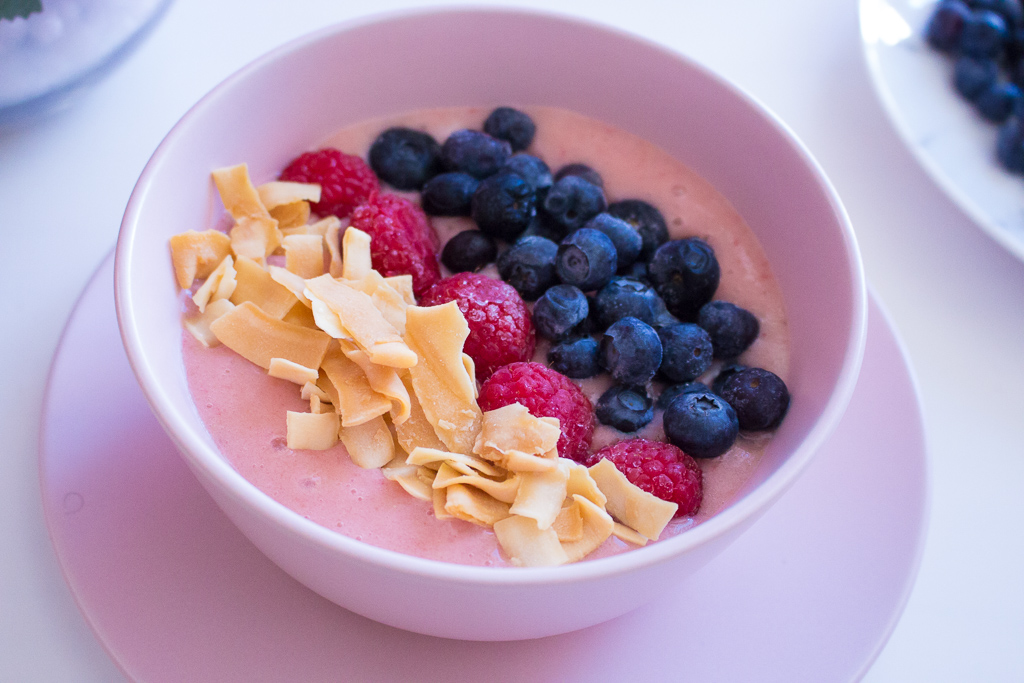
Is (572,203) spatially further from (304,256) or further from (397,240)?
(304,256)

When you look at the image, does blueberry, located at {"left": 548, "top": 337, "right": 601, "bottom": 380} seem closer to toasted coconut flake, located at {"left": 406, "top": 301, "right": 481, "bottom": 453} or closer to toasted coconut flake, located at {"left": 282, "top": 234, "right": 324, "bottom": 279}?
toasted coconut flake, located at {"left": 406, "top": 301, "right": 481, "bottom": 453}

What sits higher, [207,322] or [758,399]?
[758,399]

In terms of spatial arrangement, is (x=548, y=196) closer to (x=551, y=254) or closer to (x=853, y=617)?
(x=551, y=254)

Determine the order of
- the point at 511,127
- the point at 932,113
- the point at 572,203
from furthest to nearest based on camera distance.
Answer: the point at 932,113
the point at 511,127
the point at 572,203

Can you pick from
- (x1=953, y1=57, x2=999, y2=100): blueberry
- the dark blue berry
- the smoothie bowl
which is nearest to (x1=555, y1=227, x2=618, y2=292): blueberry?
the smoothie bowl

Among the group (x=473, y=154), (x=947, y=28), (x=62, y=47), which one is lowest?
(x=62, y=47)

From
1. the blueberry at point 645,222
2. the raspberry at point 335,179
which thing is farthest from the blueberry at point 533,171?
the raspberry at point 335,179

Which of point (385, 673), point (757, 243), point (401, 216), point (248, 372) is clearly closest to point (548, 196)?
point (401, 216)

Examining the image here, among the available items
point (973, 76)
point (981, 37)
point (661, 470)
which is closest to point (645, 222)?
point (661, 470)

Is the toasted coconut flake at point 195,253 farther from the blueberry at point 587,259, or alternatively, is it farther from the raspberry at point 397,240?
the blueberry at point 587,259
